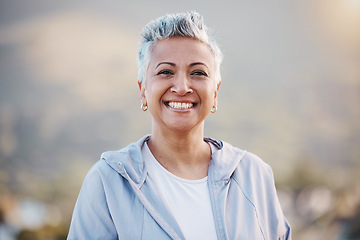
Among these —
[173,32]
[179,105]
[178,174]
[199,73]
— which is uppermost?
[173,32]

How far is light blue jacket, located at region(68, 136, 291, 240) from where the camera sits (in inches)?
56.8

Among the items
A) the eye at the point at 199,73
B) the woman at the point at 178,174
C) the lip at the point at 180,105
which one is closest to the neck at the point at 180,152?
the woman at the point at 178,174

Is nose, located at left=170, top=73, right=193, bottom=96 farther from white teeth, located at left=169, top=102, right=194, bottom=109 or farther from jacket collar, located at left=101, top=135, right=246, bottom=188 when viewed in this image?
jacket collar, located at left=101, top=135, right=246, bottom=188

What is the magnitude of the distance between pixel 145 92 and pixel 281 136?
10.9 ft

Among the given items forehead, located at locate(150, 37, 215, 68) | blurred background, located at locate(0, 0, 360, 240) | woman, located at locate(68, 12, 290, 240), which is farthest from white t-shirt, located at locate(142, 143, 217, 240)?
blurred background, located at locate(0, 0, 360, 240)

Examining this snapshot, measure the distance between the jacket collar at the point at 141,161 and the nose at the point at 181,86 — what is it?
11.8 inches

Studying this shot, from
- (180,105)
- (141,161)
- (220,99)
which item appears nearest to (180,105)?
(180,105)

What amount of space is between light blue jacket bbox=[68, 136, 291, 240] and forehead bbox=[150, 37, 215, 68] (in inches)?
15.3

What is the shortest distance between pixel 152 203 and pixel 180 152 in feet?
1.03

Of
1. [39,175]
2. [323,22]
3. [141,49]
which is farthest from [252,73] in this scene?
[141,49]

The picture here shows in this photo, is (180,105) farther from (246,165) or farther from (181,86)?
(246,165)

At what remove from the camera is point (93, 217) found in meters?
1.45

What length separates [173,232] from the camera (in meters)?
1.44

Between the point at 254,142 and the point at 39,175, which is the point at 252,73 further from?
the point at 39,175
